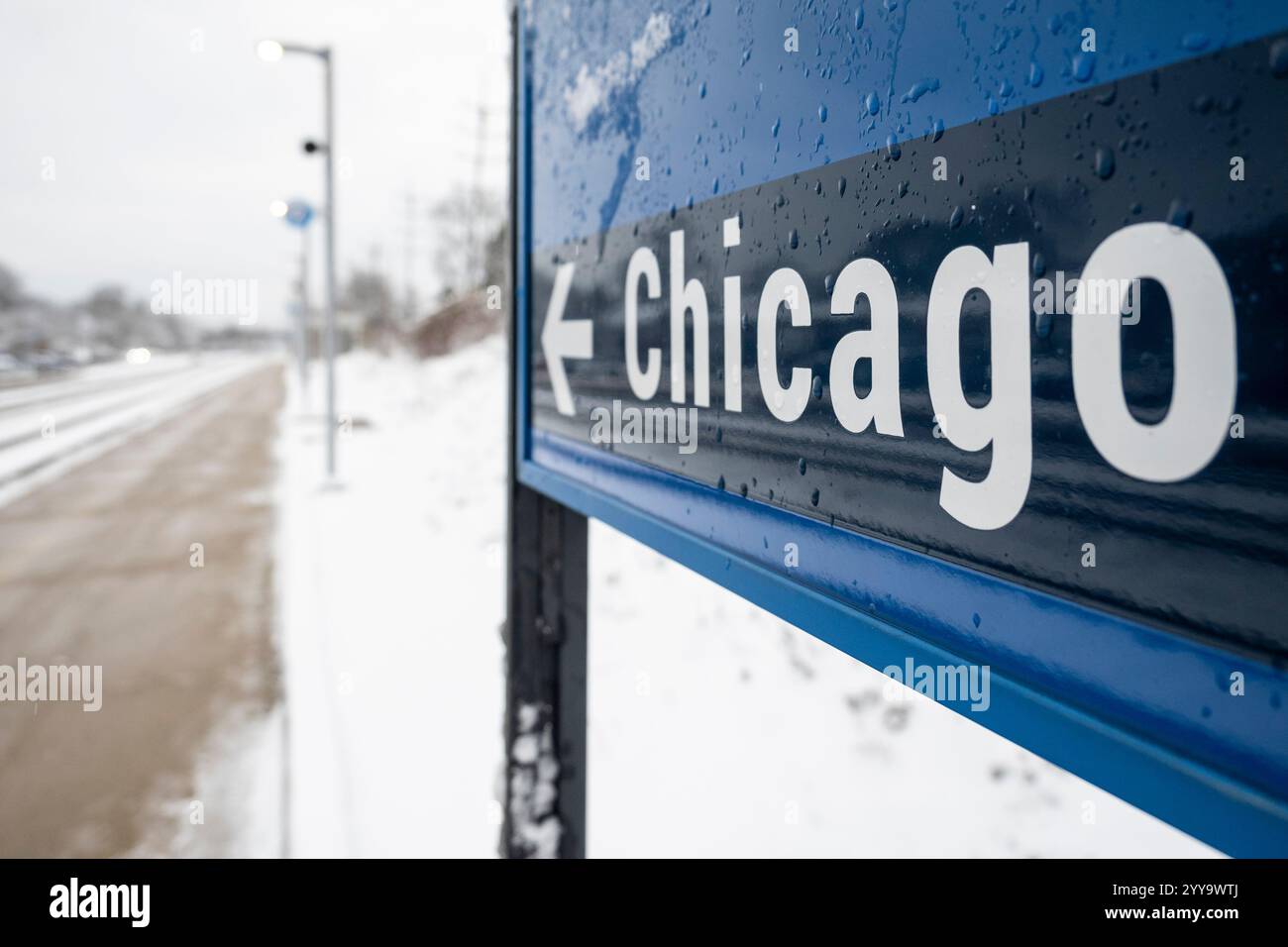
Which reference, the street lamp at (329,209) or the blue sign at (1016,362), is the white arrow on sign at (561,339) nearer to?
the blue sign at (1016,362)

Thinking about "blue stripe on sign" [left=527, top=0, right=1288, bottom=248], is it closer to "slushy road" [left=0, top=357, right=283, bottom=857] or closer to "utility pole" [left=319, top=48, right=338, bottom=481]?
"slushy road" [left=0, top=357, right=283, bottom=857]

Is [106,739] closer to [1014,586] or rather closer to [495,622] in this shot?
[495,622]

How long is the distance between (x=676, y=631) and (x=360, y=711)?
5.90 feet

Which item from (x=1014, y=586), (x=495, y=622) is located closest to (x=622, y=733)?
(x=495, y=622)

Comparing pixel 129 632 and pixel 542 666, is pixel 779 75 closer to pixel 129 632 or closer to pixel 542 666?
pixel 542 666

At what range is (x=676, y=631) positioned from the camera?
509cm

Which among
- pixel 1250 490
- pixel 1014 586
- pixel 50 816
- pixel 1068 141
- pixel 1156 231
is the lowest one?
pixel 50 816

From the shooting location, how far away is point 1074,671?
2.65ft
